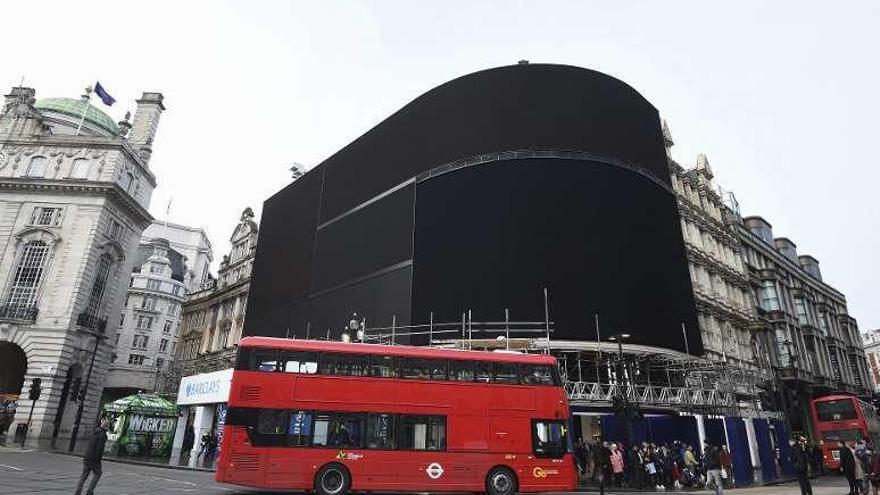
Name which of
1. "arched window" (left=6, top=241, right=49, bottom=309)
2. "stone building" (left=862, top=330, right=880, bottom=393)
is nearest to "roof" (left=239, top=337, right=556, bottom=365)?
"arched window" (left=6, top=241, right=49, bottom=309)

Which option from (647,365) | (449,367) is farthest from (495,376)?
(647,365)

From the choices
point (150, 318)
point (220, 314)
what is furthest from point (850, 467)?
point (150, 318)

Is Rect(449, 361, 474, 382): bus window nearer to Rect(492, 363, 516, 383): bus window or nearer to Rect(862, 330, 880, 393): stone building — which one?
Answer: Rect(492, 363, 516, 383): bus window

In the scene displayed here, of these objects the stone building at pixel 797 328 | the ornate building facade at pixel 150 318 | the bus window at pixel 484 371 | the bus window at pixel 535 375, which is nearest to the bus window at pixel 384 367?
the bus window at pixel 484 371

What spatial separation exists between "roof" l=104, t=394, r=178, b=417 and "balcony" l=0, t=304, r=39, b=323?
1340 centimetres

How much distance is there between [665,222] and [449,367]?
2152 cm

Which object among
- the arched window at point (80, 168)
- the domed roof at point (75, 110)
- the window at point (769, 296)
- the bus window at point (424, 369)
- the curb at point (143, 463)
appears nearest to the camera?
the bus window at point (424, 369)

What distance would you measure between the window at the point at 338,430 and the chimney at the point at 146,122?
41.2 metres

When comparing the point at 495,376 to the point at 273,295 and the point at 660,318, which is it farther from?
the point at 273,295

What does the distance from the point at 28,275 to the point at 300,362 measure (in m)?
34.3

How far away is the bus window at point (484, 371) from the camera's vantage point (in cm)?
1474

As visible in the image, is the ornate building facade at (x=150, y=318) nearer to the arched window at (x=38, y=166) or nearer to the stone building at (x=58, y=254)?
the stone building at (x=58, y=254)

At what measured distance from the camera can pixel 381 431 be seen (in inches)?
544

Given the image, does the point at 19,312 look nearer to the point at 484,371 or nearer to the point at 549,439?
the point at 484,371
